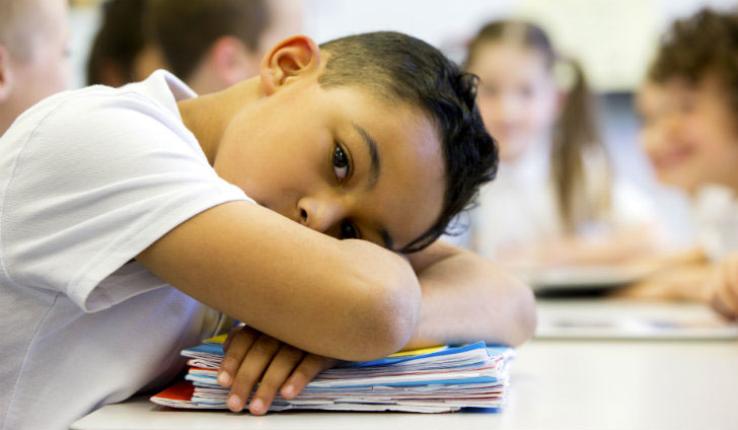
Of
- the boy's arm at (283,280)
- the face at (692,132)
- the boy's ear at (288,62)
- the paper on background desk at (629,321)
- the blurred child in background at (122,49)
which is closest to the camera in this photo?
the boy's arm at (283,280)

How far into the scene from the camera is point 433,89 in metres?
0.82

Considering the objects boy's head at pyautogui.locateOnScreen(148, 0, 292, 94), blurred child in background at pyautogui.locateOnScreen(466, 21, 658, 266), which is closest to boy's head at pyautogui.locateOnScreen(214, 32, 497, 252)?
boy's head at pyautogui.locateOnScreen(148, 0, 292, 94)

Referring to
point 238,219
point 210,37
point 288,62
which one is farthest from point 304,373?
point 210,37

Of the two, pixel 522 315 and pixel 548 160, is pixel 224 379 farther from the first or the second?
pixel 548 160

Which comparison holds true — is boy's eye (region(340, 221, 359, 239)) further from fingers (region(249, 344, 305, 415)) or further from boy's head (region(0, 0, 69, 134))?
boy's head (region(0, 0, 69, 134))

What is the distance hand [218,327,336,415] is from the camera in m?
0.66

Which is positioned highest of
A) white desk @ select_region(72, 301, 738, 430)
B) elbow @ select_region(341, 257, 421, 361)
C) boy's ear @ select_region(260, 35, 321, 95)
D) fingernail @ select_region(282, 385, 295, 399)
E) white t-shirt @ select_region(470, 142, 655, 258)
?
boy's ear @ select_region(260, 35, 321, 95)

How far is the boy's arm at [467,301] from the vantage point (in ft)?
2.55

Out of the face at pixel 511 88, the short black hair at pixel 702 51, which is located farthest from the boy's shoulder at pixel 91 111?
the face at pixel 511 88

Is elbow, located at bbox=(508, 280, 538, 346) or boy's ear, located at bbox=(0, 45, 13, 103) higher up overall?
boy's ear, located at bbox=(0, 45, 13, 103)

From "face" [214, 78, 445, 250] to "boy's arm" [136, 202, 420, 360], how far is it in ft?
0.40

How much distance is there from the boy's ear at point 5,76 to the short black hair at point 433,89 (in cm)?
47

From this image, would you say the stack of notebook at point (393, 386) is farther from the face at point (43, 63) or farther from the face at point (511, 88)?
the face at point (511, 88)

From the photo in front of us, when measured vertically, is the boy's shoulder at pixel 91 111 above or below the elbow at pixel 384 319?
above
